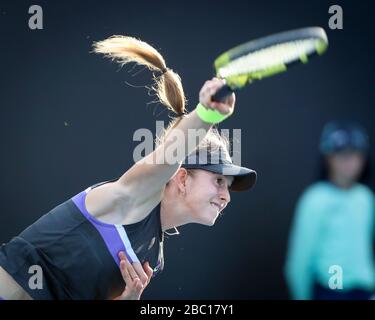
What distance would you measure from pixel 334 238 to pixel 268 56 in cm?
122

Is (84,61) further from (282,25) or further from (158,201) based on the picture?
(158,201)

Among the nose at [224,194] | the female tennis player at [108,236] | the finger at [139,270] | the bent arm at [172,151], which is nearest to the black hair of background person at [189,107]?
the nose at [224,194]

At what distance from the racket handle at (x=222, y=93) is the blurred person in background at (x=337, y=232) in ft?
3.46

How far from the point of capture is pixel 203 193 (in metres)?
2.79

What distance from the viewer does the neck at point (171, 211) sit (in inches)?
108

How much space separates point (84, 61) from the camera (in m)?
4.49

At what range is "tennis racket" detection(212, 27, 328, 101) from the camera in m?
2.13

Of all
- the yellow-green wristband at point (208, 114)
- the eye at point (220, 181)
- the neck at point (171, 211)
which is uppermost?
the yellow-green wristband at point (208, 114)

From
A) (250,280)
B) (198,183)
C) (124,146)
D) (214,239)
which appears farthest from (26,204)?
(198,183)

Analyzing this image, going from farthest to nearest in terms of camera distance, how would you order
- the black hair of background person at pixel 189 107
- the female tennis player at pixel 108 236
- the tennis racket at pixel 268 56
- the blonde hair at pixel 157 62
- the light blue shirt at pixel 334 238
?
the black hair of background person at pixel 189 107 → the light blue shirt at pixel 334 238 → the blonde hair at pixel 157 62 → the female tennis player at pixel 108 236 → the tennis racket at pixel 268 56
